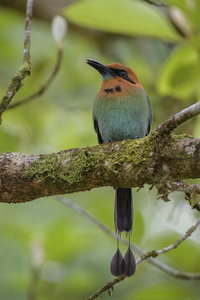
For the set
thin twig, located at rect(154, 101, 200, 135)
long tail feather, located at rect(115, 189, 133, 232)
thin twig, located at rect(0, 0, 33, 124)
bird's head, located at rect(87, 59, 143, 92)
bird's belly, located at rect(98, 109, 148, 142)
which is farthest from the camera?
bird's head, located at rect(87, 59, 143, 92)

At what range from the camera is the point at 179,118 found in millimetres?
2070

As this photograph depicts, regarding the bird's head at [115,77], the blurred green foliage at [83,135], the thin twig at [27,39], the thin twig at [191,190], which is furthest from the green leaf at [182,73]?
the thin twig at [191,190]

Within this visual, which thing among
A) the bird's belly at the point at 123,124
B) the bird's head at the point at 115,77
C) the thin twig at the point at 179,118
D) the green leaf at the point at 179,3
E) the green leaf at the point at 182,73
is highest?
the green leaf at the point at 179,3

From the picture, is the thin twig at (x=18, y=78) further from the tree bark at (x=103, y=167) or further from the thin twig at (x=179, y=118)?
the thin twig at (x=179, y=118)

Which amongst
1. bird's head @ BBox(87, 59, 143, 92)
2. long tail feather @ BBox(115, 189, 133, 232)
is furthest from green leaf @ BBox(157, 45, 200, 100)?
long tail feather @ BBox(115, 189, 133, 232)

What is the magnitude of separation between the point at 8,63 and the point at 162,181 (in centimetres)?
365

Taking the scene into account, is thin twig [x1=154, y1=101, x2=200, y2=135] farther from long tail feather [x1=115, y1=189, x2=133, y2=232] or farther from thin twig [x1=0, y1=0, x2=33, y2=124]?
long tail feather [x1=115, y1=189, x2=133, y2=232]

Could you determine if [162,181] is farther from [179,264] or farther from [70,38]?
[70,38]

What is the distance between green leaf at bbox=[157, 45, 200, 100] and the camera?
325 centimetres

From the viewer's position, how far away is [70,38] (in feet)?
18.5

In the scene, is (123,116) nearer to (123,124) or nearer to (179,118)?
(123,124)

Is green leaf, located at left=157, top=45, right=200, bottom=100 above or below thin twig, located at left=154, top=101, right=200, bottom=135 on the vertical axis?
above

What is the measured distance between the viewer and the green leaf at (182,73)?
3.25m

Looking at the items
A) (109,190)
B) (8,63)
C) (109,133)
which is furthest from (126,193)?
(8,63)
